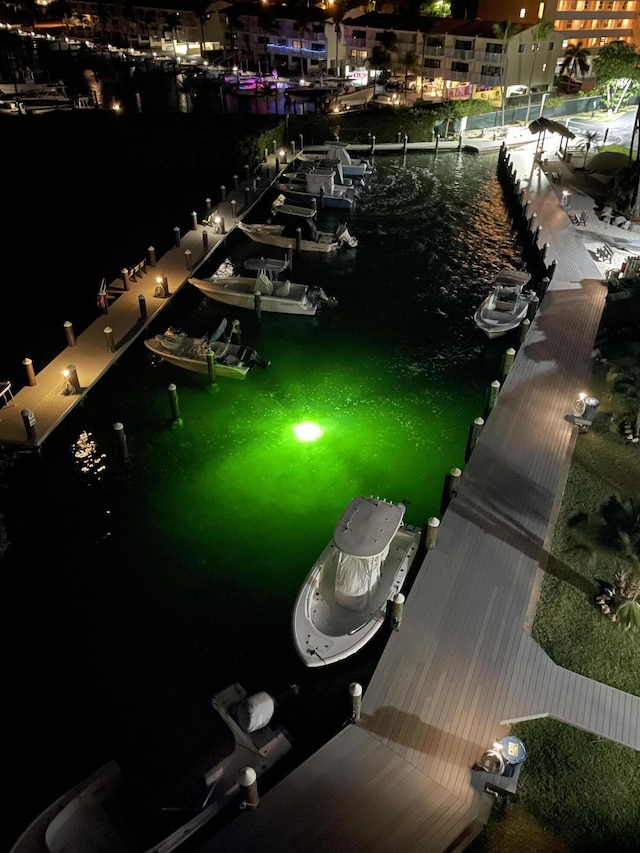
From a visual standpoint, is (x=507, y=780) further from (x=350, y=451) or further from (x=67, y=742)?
(x=350, y=451)

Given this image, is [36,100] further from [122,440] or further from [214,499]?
[214,499]

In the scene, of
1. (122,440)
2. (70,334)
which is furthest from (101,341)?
(122,440)

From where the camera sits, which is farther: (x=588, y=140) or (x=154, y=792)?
(x=588, y=140)

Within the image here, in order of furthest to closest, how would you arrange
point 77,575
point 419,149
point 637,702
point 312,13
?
point 312,13
point 419,149
point 77,575
point 637,702

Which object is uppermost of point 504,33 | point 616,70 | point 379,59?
point 504,33

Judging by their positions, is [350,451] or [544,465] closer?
[544,465]

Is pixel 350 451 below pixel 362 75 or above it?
below

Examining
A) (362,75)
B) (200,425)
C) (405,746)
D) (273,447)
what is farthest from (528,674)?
(362,75)

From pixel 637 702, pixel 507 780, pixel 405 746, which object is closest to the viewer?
pixel 507 780
